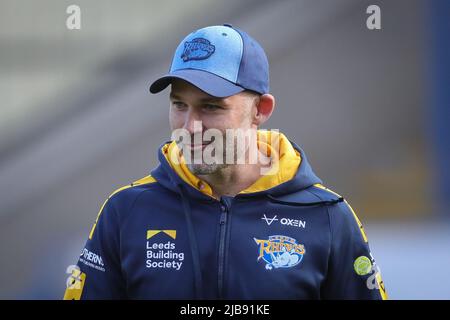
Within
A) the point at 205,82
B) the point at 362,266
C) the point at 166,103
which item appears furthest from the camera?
the point at 166,103

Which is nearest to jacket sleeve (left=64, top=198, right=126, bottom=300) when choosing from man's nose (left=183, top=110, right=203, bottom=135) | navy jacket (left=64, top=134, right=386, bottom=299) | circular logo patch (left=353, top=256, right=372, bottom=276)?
navy jacket (left=64, top=134, right=386, bottom=299)

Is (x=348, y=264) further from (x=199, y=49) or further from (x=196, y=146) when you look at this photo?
(x=199, y=49)

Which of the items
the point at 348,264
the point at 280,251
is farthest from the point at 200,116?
the point at 348,264

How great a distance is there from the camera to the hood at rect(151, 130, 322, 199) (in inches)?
74.3

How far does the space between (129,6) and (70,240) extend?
1.61m

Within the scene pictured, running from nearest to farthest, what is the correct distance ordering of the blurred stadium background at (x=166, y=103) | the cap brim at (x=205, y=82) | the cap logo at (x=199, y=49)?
the cap brim at (x=205, y=82)
the cap logo at (x=199, y=49)
the blurred stadium background at (x=166, y=103)

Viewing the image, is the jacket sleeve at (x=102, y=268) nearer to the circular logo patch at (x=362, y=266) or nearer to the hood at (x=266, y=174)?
the hood at (x=266, y=174)

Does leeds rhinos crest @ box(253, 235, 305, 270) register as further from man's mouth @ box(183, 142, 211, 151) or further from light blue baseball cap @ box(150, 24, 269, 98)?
light blue baseball cap @ box(150, 24, 269, 98)

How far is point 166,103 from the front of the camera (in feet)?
14.4

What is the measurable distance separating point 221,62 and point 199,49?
7cm

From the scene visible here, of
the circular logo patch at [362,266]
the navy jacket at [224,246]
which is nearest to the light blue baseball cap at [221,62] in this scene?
the navy jacket at [224,246]

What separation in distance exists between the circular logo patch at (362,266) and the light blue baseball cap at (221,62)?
54 centimetres

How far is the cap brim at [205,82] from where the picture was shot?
5.76 ft

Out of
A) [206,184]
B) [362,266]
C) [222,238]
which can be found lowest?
[362,266]
